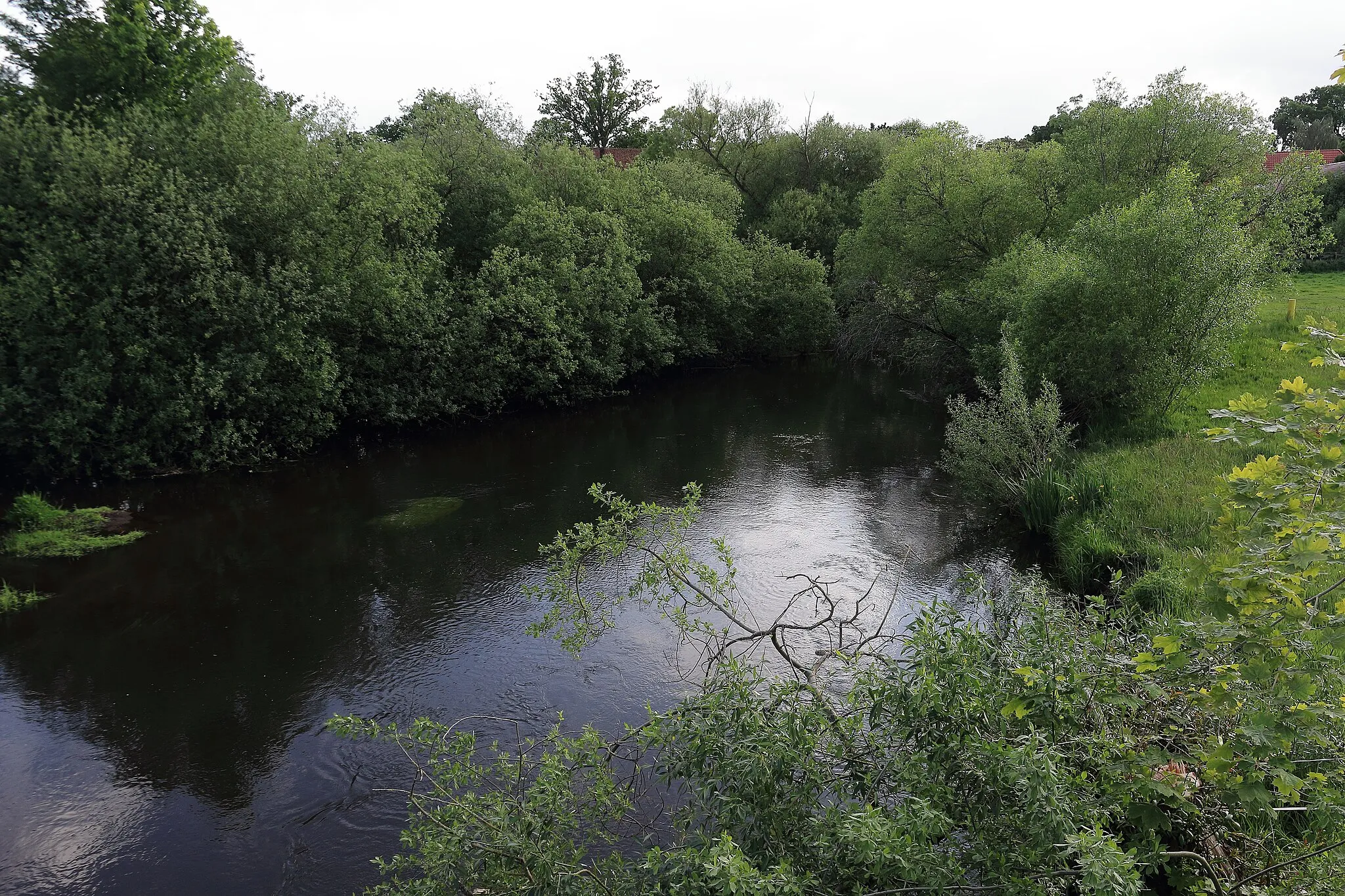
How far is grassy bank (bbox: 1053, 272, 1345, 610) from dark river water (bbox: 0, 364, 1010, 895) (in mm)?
1952

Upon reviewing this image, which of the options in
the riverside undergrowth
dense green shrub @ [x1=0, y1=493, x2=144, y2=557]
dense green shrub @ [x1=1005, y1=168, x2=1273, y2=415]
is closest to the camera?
the riverside undergrowth

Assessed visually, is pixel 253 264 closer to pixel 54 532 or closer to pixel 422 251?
pixel 422 251

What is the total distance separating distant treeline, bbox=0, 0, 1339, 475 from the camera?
18.4m

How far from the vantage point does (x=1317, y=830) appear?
5.64 metres

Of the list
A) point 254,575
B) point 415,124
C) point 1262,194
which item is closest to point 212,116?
point 415,124

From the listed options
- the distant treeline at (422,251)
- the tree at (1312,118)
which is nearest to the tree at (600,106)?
the distant treeline at (422,251)

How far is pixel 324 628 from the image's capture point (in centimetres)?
1313

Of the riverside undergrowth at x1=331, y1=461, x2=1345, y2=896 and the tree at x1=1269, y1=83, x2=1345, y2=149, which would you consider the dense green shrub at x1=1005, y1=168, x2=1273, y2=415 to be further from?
the tree at x1=1269, y1=83, x2=1345, y2=149

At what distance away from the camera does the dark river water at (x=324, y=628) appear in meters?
8.59

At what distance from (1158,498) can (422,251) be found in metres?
20.9

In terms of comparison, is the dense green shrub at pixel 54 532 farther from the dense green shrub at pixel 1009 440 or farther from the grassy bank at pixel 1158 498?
the grassy bank at pixel 1158 498

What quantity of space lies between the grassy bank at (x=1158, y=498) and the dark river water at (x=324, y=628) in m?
1.95

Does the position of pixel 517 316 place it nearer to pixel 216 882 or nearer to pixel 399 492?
pixel 399 492

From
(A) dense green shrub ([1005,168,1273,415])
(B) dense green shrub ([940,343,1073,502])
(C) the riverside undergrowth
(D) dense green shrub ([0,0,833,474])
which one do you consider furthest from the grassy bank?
(D) dense green shrub ([0,0,833,474])
